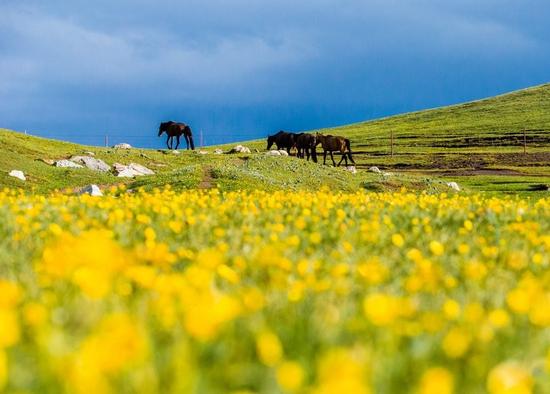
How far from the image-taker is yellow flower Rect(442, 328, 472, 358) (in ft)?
15.5

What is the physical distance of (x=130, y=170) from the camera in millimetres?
50906

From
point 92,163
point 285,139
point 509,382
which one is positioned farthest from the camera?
point 285,139

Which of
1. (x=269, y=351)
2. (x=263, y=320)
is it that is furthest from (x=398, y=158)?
(x=269, y=351)

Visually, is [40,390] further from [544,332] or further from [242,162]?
[242,162]

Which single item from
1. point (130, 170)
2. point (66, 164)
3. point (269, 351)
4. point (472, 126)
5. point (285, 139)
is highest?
point (472, 126)

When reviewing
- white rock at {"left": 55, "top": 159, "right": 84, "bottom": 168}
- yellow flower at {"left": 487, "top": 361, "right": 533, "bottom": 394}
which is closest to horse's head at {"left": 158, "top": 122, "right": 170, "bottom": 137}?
white rock at {"left": 55, "top": 159, "right": 84, "bottom": 168}

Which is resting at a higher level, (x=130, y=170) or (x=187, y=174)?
(x=130, y=170)

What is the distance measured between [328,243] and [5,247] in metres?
4.98

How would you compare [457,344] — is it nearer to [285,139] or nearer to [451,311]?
[451,311]

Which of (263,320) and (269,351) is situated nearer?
(269,351)

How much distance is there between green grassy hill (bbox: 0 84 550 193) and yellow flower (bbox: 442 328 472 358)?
29.7m

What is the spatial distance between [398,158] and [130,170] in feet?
218

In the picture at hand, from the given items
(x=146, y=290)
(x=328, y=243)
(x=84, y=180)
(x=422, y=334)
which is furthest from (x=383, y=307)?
(x=84, y=180)

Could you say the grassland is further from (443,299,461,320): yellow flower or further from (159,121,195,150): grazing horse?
(443,299,461,320): yellow flower
